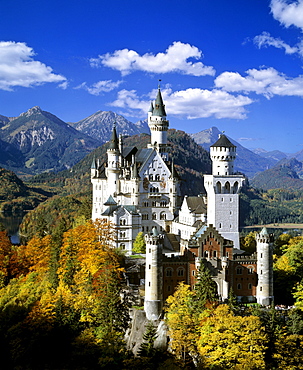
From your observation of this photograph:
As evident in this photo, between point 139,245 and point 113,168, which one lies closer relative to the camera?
point 139,245

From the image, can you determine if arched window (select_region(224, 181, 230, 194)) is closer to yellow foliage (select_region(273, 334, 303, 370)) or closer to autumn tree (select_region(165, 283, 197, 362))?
autumn tree (select_region(165, 283, 197, 362))

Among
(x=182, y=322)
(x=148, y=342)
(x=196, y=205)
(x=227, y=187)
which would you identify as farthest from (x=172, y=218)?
(x=148, y=342)

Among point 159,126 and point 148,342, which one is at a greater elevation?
point 159,126

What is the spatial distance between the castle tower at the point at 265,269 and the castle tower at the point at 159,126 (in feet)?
124

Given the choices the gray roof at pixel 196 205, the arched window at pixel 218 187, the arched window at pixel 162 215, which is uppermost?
the arched window at pixel 218 187

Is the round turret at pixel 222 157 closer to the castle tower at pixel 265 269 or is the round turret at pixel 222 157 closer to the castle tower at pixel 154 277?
the castle tower at pixel 265 269

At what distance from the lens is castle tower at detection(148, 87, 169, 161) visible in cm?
9569

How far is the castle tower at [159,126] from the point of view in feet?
314

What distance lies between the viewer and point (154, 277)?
2299 inches

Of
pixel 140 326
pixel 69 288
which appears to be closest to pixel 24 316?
pixel 69 288

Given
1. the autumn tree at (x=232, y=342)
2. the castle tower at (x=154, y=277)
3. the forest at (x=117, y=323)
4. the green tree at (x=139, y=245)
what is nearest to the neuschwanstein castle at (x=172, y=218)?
the castle tower at (x=154, y=277)

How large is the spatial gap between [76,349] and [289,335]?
24.6m

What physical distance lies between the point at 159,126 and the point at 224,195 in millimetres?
30045

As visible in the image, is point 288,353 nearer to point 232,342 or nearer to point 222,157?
point 232,342
